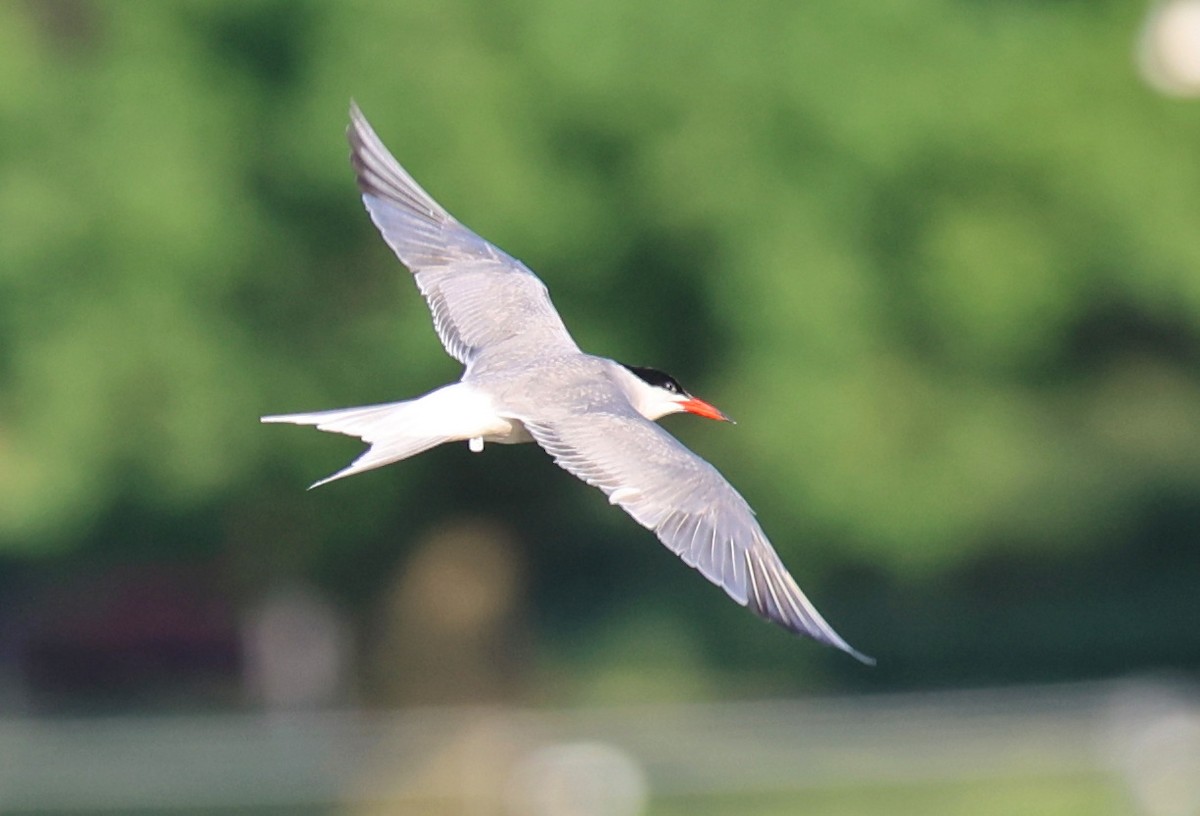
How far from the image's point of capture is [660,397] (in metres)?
5.62

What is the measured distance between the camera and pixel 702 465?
4.85 m

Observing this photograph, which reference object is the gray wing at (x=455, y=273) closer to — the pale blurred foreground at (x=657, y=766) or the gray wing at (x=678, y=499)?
the gray wing at (x=678, y=499)

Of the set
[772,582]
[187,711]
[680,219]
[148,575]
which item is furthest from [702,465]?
[148,575]

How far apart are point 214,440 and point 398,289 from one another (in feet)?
3.72

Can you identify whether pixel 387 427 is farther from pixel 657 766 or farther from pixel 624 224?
pixel 624 224

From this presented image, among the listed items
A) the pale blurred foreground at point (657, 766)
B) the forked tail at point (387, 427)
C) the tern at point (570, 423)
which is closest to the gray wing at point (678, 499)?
the tern at point (570, 423)

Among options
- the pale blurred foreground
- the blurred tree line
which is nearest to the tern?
the pale blurred foreground

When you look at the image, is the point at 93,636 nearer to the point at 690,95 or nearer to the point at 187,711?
the point at 187,711

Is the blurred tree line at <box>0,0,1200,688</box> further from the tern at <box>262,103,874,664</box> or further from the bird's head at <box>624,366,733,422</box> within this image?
the bird's head at <box>624,366,733,422</box>

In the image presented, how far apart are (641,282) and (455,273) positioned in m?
4.96

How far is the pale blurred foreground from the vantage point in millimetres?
9539

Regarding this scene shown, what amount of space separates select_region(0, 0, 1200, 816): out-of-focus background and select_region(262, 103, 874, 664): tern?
13.4 ft

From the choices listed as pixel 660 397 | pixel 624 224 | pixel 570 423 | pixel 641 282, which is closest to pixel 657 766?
pixel 641 282

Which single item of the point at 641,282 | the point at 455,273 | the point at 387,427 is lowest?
the point at 387,427
